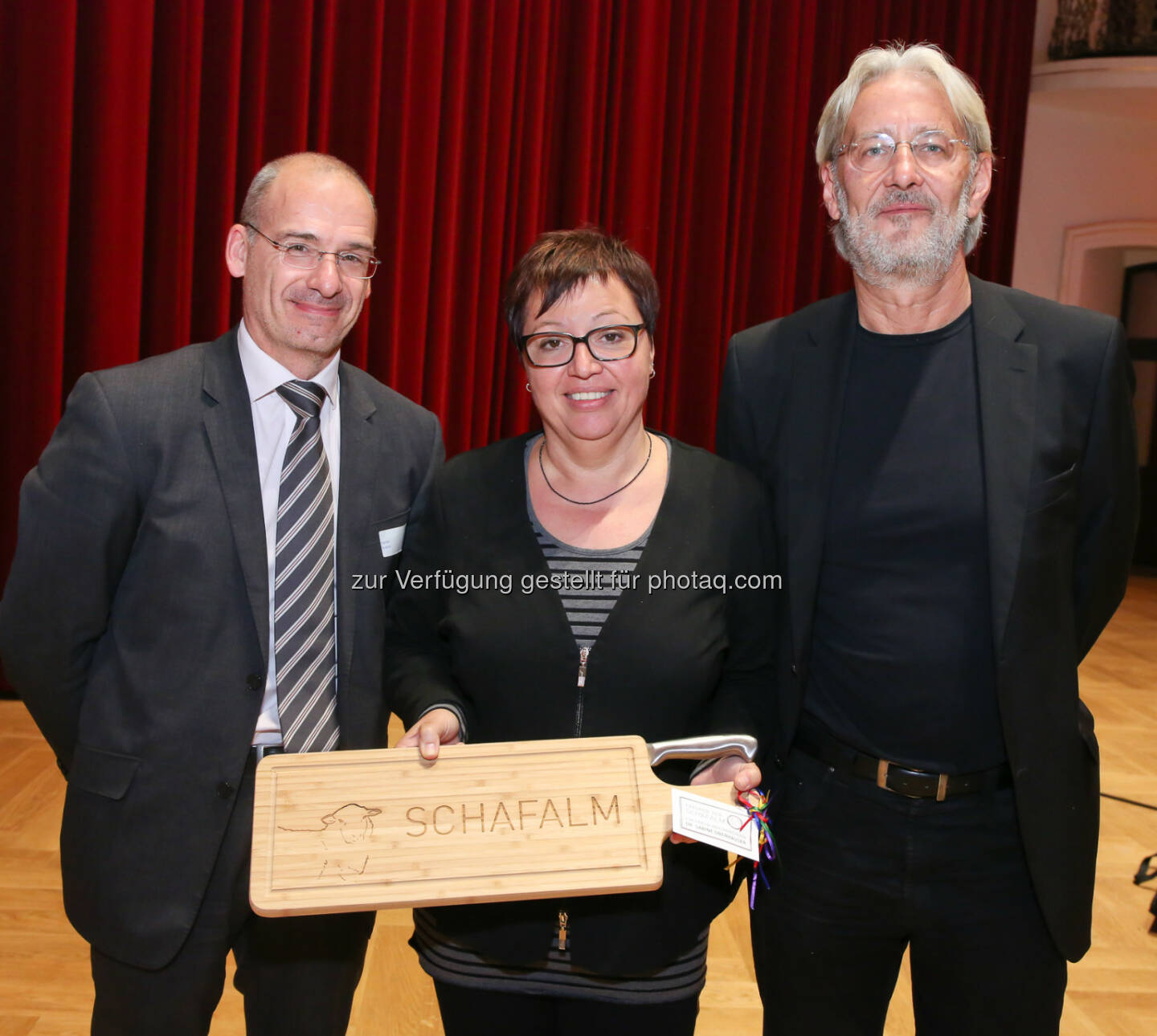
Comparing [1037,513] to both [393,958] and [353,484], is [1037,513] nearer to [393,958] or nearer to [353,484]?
[353,484]

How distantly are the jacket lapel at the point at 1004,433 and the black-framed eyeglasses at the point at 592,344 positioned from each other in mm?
536

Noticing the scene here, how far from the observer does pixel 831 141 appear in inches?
72.9

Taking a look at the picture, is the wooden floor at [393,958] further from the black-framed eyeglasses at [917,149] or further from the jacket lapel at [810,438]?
the black-framed eyeglasses at [917,149]

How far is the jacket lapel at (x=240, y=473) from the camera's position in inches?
63.4

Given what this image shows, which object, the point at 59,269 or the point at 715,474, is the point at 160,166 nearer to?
the point at 59,269

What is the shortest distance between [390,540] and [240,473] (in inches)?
10.6

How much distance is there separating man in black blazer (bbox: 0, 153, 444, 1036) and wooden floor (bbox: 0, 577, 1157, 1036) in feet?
3.34

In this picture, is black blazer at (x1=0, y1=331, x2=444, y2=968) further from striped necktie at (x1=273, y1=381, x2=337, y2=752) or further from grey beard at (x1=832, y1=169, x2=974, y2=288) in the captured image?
grey beard at (x1=832, y1=169, x2=974, y2=288)

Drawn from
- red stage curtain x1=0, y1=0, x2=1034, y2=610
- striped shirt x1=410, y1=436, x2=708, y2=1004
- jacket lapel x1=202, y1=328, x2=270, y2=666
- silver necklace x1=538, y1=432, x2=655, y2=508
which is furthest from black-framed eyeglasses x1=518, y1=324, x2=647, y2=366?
red stage curtain x1=0, y1=0, x2=1034, y2=610

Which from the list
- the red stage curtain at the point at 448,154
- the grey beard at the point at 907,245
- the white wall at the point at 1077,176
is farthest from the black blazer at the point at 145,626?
the white wall at the point at 1077,176

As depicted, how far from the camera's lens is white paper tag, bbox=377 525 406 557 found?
69.5 inches

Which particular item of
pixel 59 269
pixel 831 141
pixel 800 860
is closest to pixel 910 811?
pixel 800 860

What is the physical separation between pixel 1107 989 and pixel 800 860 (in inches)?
69.5

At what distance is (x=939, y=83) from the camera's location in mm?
1746
